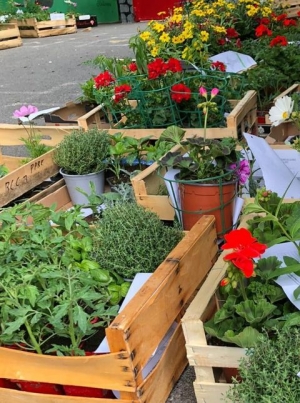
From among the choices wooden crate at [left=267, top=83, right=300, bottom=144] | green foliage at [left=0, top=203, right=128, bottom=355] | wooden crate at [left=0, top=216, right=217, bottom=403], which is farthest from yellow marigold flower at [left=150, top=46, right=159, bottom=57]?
wooden crate at [left=0, top=216, right=217, bottom=403]

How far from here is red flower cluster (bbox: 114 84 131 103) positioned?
3.69 meters

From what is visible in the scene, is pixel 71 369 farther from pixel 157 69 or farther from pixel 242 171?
pixel 157 69

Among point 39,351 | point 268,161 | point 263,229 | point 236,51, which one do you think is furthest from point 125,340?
point 236,51

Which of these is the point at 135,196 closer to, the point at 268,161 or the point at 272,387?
the point at 268,161

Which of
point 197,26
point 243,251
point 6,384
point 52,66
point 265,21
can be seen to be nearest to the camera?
point 243,251

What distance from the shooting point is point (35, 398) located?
1988 millimetres

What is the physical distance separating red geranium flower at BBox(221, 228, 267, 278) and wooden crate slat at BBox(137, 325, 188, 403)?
0.56m

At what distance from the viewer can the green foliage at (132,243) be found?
2311 mm

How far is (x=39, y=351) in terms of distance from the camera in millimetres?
2033

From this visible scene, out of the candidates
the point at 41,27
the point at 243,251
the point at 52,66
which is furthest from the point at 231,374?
the point at 41,27

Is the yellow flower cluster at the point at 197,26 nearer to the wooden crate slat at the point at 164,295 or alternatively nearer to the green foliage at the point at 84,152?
the green foliage at the point at 84,152

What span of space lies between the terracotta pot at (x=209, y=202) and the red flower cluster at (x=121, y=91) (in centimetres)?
131

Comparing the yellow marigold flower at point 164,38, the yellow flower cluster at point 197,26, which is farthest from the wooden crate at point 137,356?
the yellow marigold flower at point 164,38

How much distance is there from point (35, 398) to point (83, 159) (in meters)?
1.77
